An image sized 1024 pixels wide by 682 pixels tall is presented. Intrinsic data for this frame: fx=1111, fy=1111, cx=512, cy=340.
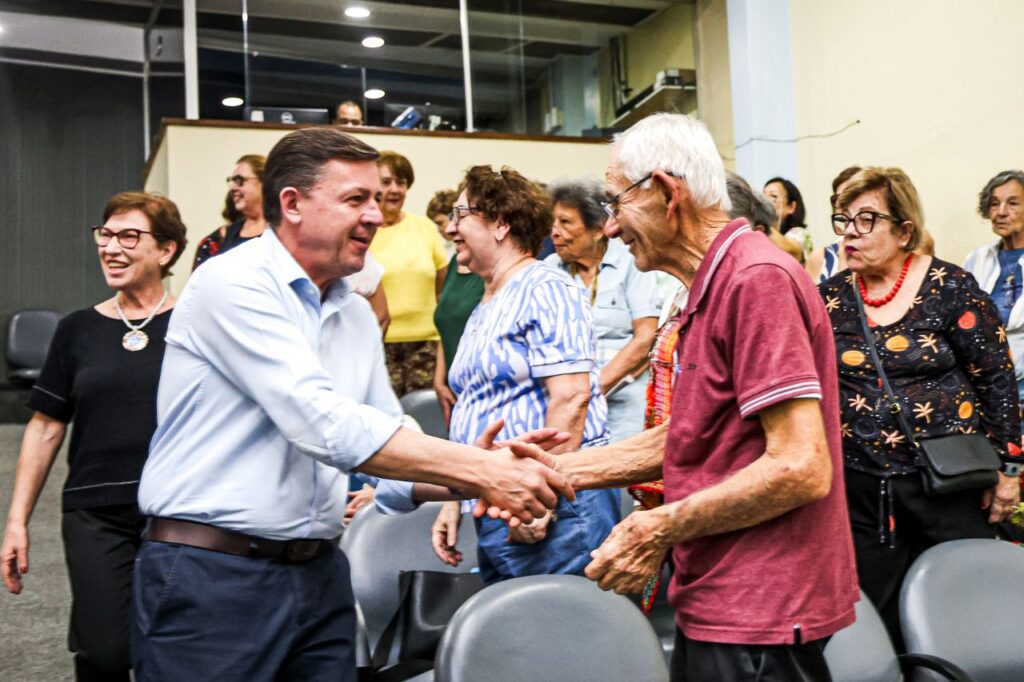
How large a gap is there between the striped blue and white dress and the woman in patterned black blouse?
768mm

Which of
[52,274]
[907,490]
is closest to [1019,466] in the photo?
[907,490]

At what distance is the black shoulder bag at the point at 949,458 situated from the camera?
276 centimetres

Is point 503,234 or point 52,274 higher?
point 52,274

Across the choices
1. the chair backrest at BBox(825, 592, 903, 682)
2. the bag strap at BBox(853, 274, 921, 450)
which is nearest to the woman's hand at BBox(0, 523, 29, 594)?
the chair backrest at BBox(825, 592, 903, 682)

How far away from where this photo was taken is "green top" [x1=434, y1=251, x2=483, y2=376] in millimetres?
4191

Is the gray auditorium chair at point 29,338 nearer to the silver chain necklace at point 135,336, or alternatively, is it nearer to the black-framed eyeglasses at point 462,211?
the silver chain necklace at point 135,336

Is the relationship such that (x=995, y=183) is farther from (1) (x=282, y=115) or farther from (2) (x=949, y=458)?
→ (1) (x=282, y=115)

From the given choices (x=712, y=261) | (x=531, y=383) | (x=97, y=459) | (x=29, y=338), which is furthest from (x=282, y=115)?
(x=712, y=261)

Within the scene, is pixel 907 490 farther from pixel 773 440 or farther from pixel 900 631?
pixel 773 440

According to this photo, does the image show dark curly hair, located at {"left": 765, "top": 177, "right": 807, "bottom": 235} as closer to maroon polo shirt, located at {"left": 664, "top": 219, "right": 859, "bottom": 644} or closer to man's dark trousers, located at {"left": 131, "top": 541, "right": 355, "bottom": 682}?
maroon polo shirt, located at {"left": 664, "top": 219, "right": 859, "bottom": 644}

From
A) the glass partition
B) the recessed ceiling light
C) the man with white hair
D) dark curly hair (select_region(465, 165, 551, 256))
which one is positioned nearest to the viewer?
the man with white hair

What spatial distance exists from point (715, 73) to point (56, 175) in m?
5.92

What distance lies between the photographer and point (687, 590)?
1.66 meters

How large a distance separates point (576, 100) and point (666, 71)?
73 centimetres
